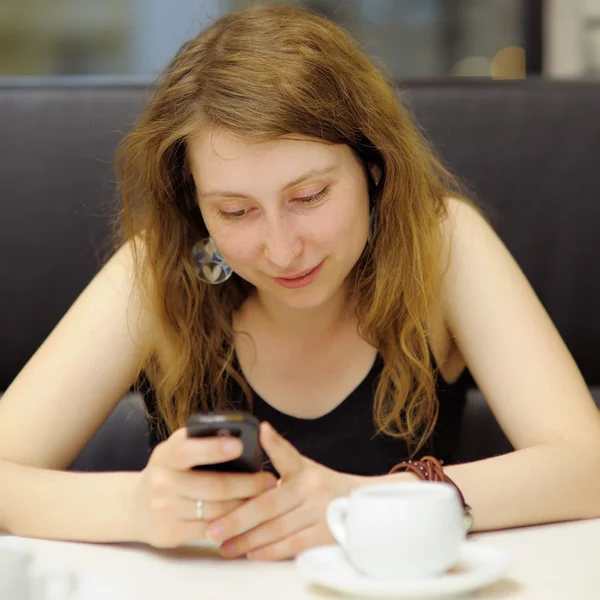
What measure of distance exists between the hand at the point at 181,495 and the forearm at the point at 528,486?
17 cm

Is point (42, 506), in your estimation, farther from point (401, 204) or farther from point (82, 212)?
point (82, 212)

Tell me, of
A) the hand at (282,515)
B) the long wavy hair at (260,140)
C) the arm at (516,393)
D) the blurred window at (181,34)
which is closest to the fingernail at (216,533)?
the hand at (282,515)

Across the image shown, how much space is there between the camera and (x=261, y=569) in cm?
89

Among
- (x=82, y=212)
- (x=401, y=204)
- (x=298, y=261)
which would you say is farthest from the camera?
(x=82, y=212)

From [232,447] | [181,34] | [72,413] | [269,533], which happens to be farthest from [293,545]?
[181,34]

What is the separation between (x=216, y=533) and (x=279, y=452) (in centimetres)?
10

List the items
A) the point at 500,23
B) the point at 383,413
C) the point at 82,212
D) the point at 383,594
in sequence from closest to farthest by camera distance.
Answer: the point at 383,594, the point at 383,413, the point at 82,212, the point at 500,23

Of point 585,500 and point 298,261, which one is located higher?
point 298,261

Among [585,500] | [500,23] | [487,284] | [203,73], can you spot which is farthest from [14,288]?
[500,23]

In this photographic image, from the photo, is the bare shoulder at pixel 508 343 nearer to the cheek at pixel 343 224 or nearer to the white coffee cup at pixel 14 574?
the cheek at pixel 343 224

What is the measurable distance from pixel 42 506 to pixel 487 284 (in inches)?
25.9

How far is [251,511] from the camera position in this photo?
92 cm

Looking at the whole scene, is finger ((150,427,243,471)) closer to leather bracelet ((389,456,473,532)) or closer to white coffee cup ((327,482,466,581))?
white coffee cup ((327,482,466,581))

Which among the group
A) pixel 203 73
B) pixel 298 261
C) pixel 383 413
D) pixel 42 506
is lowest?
pixel 383 413
